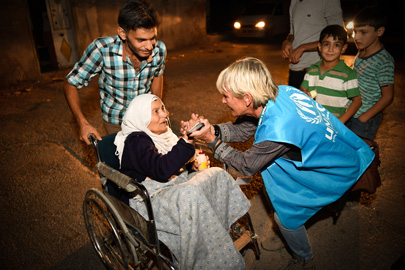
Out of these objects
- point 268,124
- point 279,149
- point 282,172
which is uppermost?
point 268,124

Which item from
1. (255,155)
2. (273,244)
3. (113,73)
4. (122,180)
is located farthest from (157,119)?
(273,244)

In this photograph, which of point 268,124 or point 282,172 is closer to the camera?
point 268,124

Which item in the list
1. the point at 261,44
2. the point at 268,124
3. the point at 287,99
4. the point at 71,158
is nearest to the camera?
the point at 268,124

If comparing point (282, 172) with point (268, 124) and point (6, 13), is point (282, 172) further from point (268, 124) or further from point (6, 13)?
point (6, 13)

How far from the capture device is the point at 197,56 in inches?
442

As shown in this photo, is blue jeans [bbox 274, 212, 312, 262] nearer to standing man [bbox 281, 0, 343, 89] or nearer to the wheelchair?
the wheelchair

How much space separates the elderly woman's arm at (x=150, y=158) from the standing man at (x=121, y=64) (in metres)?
0.34

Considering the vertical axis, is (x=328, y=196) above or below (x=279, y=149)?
below

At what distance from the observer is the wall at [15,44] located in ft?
24.1

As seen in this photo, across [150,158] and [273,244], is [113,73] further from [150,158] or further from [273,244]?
[273,244]

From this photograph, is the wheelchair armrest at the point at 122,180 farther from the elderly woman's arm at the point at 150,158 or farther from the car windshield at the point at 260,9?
the car windshield at the point at 260,9

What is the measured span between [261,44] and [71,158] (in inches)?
460

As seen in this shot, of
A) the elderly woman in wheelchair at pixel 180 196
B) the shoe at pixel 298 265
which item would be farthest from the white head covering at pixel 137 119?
the shoe at pixel 298 265

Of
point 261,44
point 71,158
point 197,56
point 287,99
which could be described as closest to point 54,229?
point 71,158
